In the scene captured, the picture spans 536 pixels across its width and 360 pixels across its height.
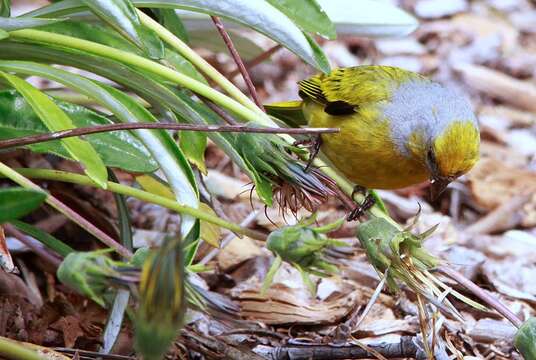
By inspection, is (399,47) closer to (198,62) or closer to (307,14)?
(307,14)

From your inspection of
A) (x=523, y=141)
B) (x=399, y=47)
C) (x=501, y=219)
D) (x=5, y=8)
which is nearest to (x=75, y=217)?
(x=5, y=8)

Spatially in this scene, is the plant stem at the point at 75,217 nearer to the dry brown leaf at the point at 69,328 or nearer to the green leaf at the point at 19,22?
the green leaf at the point at 19,22

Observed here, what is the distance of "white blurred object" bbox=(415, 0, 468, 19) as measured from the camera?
23.2 feet

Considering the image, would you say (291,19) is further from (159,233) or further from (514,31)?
(514,31)

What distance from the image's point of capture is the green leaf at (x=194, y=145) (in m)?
3.04

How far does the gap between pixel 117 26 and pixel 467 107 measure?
1543 mm

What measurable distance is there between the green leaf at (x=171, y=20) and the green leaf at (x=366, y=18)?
2.20 ft

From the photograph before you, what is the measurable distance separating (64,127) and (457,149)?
4.91 ft

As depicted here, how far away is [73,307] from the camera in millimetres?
3258

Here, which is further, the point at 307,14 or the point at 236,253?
the point at 236,253

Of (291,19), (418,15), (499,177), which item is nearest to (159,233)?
(291,19)

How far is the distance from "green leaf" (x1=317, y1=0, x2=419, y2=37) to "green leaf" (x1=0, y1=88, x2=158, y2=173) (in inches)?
53.2

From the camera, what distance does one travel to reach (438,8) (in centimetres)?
716

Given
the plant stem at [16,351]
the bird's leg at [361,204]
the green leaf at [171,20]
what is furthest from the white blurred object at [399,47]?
the plant stem at [16,351]
